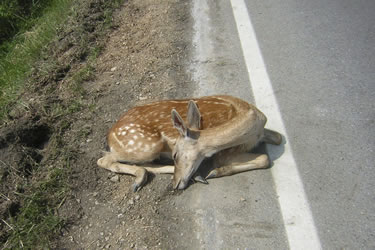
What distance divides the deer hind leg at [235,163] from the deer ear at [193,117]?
45 centimetres

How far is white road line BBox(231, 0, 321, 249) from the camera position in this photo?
258cm

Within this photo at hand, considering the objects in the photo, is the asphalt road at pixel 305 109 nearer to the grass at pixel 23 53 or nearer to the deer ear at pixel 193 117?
the deer ear at pixel 193 117

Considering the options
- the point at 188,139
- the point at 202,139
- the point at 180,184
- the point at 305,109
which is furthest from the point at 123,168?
the point at 305,109

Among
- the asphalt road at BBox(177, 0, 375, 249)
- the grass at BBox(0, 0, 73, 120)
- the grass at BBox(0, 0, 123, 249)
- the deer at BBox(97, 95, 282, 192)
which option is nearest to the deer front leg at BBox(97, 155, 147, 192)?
the deer at BBox(97, 95, 282, 192)

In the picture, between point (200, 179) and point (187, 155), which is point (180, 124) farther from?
point (200, 179)

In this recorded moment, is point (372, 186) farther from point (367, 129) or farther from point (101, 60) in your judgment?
point (101, 60)

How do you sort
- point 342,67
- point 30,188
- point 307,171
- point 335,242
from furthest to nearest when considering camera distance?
point 342,67, point 30,188, point 307,171, point 335,242

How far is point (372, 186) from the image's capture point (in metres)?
2.83

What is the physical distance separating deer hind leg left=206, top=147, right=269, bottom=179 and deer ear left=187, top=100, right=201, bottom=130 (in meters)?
0.45

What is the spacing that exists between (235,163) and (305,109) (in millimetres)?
1135

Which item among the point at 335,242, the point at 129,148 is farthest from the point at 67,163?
the point at 335,242

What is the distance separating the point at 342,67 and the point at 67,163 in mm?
3719

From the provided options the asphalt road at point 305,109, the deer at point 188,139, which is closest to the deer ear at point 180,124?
the deer at point 188,139

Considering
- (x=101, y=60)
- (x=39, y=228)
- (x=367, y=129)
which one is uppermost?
(x=101, y=60)
